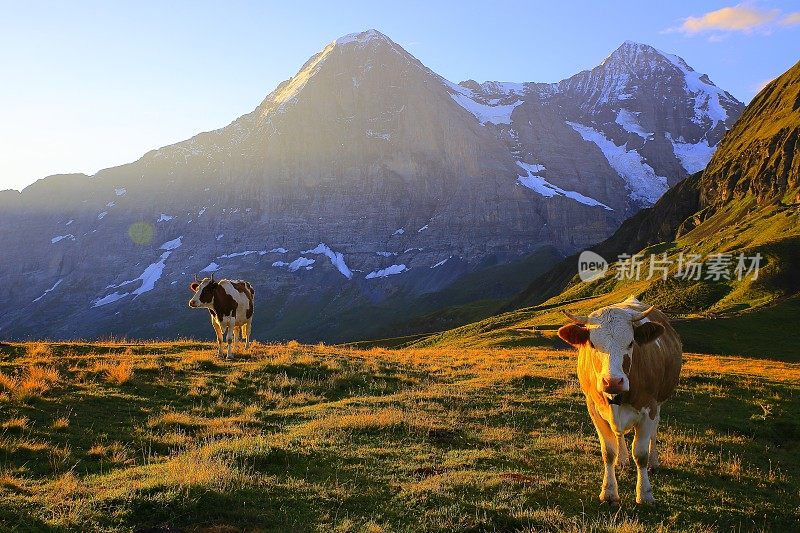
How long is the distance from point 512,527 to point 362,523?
224 centimetres

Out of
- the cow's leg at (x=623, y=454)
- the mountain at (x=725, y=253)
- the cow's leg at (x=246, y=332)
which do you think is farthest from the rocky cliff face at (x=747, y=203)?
the cow's leg at (x=623, y=454)

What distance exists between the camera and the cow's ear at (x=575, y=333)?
9.73m

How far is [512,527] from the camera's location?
8641mm

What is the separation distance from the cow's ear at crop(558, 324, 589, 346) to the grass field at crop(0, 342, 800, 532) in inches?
107

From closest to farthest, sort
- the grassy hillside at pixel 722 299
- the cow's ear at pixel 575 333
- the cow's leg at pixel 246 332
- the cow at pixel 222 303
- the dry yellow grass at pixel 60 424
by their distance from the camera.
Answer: the cow's ear at pixel 575 333, the dry yellow grass at pixel 60 424, the cow at pixel 222 303, the cow's leg at pixel 246 332, the grassy hillside at pixel 722 299

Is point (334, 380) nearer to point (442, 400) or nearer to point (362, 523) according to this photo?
point (442, 400)

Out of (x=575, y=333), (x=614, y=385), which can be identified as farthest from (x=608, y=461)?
(x=575, y=333)

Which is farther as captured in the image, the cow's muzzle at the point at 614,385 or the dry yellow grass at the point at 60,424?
the dry yellow grass at the point at 60,424

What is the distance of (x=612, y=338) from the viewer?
9156 mm

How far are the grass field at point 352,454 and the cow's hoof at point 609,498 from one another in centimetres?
15

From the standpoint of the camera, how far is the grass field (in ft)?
28.9

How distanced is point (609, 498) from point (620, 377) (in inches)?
98.4

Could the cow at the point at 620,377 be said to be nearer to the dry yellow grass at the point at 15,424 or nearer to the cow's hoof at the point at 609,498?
the cow's hoof at the point at 609,498

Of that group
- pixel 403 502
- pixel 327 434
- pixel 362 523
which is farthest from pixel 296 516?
pixel 327 434
